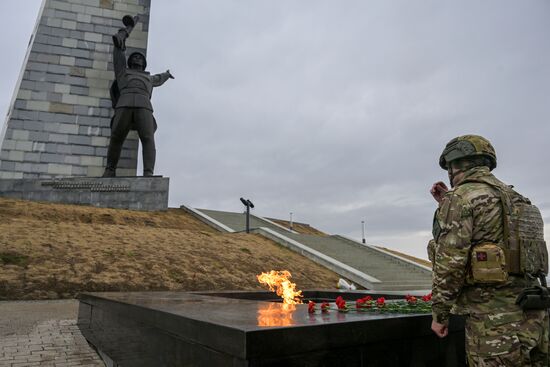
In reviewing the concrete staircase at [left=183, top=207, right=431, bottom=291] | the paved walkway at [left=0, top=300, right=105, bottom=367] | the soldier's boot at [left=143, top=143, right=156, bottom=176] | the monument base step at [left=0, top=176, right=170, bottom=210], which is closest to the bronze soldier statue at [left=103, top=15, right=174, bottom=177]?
the soldier's boot at [left=143, top=143, right=156, bottom=176]

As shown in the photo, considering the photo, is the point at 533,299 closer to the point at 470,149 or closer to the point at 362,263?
the point at 470,149

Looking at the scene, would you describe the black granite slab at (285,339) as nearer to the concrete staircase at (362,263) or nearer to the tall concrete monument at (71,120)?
the concrete staircase at (362,263)

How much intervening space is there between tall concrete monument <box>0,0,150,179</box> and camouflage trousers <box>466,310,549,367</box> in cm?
1882

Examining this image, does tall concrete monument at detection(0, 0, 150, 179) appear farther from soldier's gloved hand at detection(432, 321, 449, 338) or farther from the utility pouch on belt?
the utility pouch on belt

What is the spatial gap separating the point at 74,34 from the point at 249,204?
12353 mm

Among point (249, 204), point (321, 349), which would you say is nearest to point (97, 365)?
point (321, 349)

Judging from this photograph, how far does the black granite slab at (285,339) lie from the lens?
204 cm

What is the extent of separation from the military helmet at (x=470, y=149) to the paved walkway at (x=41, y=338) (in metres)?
4.10

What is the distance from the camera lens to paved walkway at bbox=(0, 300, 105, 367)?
4293 millimetres

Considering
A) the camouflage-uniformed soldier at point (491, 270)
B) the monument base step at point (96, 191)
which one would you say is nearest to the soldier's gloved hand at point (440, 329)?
the camouflage-uniformed soldier at point (491, 270)

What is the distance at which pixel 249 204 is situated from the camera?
1855cm

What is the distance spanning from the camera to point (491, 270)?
2.22 m

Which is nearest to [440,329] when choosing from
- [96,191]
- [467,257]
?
[467,257]

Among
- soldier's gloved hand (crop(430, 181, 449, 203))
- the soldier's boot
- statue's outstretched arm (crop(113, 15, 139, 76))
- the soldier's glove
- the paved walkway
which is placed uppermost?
statue's outstretched arm (crop(113, 15, 139, 76))
